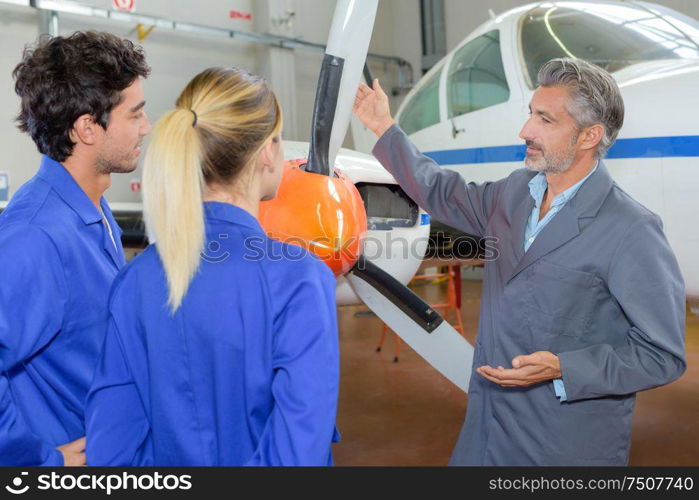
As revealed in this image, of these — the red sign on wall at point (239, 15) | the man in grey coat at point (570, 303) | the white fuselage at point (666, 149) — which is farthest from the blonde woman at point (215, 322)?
the red sign on wall at point (239, 15)

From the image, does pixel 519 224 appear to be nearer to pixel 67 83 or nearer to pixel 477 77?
pixel 67 83

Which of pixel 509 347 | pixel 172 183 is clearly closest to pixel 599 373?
pixel 509 347

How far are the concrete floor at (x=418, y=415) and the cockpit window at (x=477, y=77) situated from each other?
2.11 meters

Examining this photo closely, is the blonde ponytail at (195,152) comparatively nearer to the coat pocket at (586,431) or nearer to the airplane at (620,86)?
the coat pocket at (586,431)

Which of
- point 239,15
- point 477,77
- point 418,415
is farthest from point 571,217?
point 239,15

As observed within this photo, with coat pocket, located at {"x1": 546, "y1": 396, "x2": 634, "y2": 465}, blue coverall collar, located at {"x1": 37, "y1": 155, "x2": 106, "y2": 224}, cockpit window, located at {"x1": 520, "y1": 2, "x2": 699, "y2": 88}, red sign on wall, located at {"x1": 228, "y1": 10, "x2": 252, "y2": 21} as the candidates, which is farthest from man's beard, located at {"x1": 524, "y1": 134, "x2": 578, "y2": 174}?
red sign on wall, located at {"x1": 228, "y1": 10, "x2": 252, "y2": 21}

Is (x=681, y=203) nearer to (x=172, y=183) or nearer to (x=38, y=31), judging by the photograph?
(x=172, y=183)

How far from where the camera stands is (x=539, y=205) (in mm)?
2049

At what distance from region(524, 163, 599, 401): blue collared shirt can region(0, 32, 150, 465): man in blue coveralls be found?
1108 millimetres

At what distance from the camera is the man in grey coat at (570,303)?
175cm

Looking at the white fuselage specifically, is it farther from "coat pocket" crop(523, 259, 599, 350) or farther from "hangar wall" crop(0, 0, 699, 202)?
"hangar wall" crop(0, 0, 699, 202)

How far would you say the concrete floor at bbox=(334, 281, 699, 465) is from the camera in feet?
13.8

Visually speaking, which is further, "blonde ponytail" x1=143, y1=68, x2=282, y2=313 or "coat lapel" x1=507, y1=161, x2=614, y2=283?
"coat lapel" x1=507, y1=161, x2=614, y2=283

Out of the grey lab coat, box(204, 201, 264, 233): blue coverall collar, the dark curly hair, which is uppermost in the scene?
the dark curly hair
